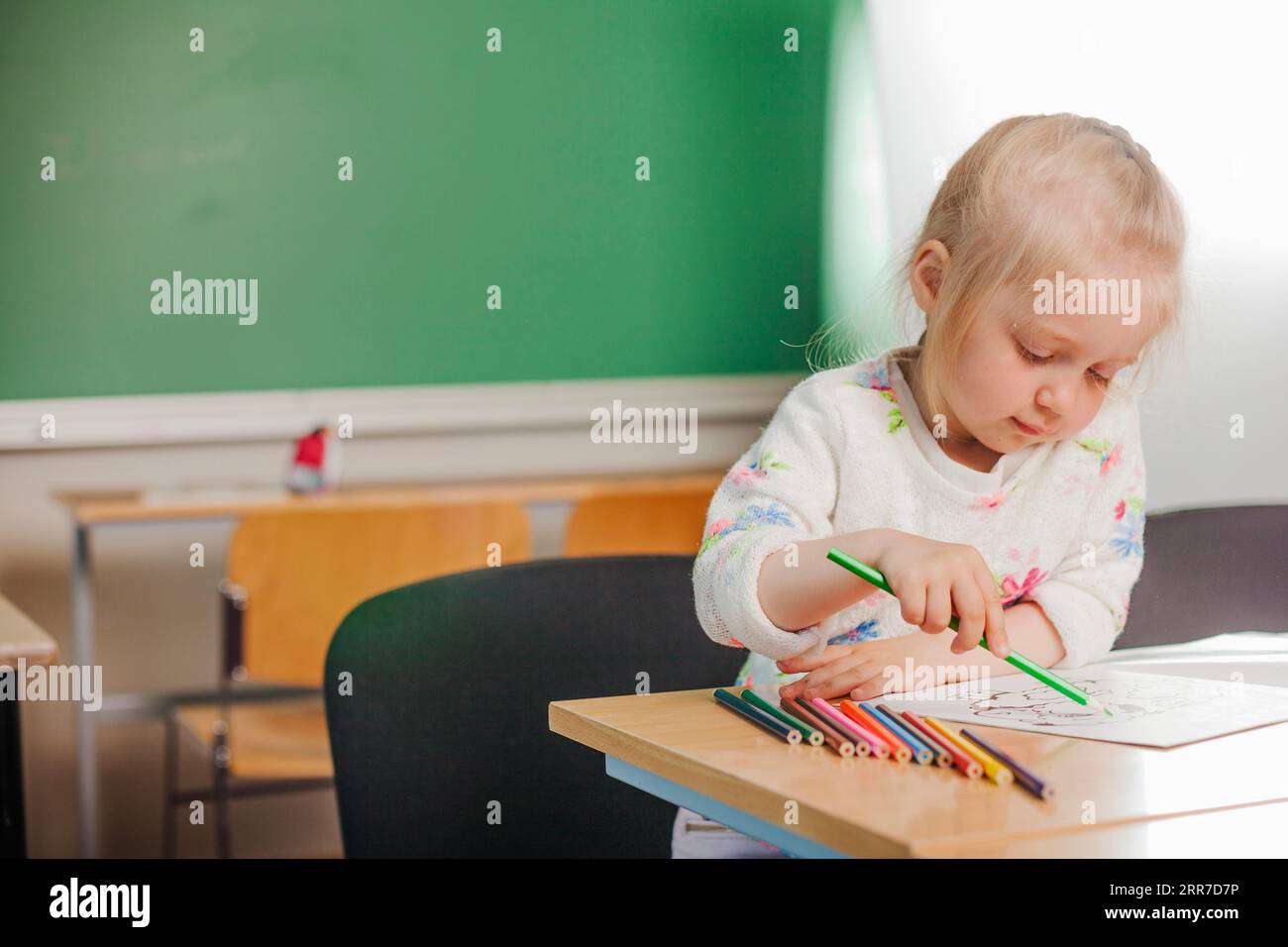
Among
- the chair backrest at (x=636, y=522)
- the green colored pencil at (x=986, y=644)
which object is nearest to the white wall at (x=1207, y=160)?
the chair backrest at (x=636, y=522)

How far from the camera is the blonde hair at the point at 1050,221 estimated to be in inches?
37.0

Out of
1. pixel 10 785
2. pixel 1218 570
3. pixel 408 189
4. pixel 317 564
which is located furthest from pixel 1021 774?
pixel 408 189

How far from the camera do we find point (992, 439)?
1.00 metres

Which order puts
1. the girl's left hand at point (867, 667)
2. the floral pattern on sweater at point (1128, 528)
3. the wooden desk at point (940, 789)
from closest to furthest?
1. the wooden desk at point (940, 789)
2. the girl's left hand at point (867, 667)
3. the floral pattern on sweater at point (1128, 528)

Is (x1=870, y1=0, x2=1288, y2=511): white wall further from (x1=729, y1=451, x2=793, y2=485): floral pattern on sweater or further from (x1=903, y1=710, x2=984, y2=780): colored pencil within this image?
(x1=903, y1=710, x2=984, y2=780): colored pencil

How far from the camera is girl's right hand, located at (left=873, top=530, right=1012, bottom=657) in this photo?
68cm

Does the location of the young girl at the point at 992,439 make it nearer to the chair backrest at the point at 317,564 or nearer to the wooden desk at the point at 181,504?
the chair backrest at the point at 317,564

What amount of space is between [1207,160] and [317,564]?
1.39m

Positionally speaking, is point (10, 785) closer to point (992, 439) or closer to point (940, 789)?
point (992, 439)

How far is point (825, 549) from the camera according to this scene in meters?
0.79

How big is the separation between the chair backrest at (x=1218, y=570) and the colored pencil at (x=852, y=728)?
752 mm
